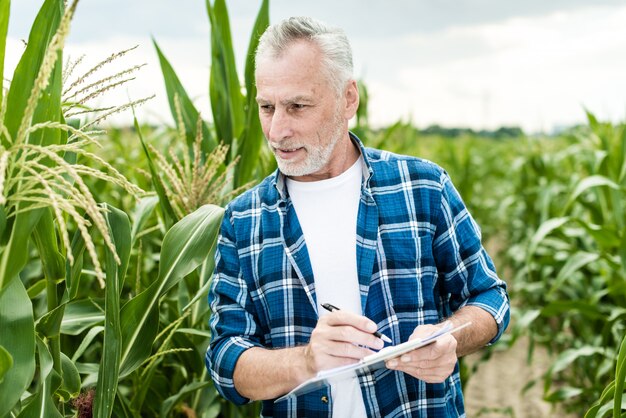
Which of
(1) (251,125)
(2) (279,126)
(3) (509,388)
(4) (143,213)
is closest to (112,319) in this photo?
(2) (279,126)

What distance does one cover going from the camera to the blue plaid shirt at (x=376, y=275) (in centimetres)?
163

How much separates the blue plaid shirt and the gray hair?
0.22 meters

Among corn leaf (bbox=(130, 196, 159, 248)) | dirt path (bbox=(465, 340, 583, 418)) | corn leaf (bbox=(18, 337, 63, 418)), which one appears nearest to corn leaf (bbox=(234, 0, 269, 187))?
corn leaf (bbox=(130, 196, 159, 248))

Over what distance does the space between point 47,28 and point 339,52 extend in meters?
0.67

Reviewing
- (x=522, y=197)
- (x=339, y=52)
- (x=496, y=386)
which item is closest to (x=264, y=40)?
(x=339, y=52)

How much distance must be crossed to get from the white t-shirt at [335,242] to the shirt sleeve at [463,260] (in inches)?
8.7

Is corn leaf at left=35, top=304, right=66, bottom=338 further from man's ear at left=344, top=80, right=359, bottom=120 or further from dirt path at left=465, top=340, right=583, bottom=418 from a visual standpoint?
dirt path at left=465, top=340, right=583, bottom=418

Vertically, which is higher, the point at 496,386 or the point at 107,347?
the point at 107,347

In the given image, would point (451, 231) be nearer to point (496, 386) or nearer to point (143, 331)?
point (143, 331)

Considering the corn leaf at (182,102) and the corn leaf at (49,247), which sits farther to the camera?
the corn leaf at (182,102)

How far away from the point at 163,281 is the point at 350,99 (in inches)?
25.5

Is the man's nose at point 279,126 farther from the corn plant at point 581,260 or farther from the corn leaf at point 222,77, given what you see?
the corn plant at point 581,260

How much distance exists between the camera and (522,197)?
5.96 meters

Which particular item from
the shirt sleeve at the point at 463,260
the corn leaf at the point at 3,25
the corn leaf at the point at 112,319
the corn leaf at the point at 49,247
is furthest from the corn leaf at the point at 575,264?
the corn leaf at the point at 3,25
